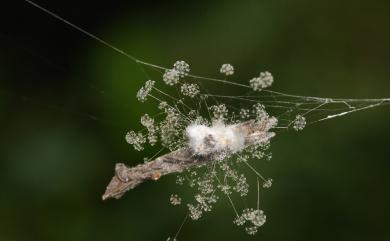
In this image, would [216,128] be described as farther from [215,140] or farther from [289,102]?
[289,102]

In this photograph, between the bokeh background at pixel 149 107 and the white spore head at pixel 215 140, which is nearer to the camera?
the white spore head at pixel 215 140

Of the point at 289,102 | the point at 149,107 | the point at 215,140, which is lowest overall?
the point at 215,140

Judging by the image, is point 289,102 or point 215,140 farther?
point 289,102

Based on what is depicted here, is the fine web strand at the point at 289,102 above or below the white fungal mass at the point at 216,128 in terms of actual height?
above

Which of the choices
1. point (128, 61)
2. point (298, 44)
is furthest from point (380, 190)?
point (128, 61)

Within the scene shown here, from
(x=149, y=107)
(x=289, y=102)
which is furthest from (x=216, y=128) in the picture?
(x=149, y=107)

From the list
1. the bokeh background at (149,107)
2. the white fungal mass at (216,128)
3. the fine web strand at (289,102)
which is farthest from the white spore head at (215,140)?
the bokeh background at (149,107)

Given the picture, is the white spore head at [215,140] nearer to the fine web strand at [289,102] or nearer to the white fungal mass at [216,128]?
the white fungal mass at [216,128]

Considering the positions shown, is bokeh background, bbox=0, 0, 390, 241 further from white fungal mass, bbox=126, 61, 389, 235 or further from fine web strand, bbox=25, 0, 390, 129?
white fungal mass, bbox=126, 61, 389, 235

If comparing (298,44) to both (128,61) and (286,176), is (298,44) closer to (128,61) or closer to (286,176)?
(286,176)
